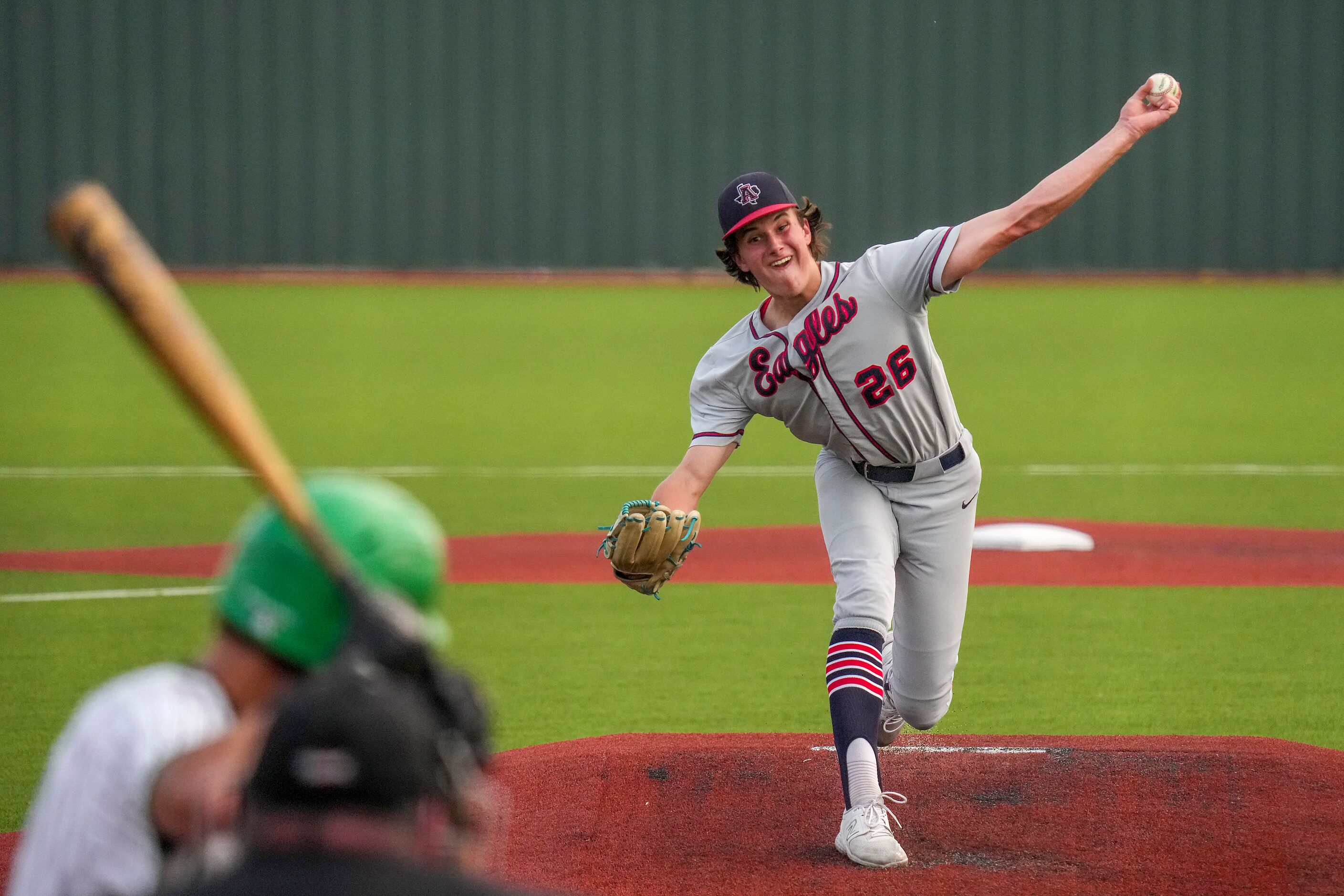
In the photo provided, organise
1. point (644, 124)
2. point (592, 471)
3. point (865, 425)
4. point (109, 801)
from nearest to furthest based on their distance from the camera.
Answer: point (109, 801)
point (865, 425)
point (592, 471)
point (644, 124)

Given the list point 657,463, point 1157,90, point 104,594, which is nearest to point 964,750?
point 1157,90

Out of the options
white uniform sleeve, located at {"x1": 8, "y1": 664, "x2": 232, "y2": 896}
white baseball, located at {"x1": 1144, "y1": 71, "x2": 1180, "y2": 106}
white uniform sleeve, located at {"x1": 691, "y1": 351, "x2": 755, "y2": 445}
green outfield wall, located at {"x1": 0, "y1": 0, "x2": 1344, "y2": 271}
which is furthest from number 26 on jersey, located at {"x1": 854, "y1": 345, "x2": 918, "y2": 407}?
→ green outfield wall, located at {"x1": 0, "y1": 0, "x2": 1344, "y2": 271}

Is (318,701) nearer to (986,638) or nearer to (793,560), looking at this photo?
(986,638)

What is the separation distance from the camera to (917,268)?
4.54 meters

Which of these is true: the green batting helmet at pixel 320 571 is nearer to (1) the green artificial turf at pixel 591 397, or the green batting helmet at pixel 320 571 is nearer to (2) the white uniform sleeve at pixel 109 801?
(2) the white uniform sleeve at pixel 109 801

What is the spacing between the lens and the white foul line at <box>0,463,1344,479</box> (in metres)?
11.4

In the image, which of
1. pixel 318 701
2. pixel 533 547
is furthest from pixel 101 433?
pixel 318 701

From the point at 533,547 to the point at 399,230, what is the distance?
50.8 ft

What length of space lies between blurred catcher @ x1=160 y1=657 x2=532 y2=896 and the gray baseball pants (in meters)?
3.11

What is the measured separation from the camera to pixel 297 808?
151cm

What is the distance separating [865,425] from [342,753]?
3.24m

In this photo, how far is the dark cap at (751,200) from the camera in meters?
4.53

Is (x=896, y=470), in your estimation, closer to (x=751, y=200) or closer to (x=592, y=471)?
(x=751, y=200)

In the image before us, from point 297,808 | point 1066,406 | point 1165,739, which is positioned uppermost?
point 297,808
